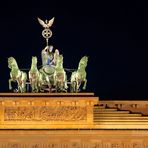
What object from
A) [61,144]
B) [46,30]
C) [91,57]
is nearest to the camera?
[61,144]

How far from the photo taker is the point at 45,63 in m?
15.4

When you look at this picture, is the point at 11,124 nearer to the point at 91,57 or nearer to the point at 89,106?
the point at 89,106

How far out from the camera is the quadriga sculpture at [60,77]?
15.0 metres

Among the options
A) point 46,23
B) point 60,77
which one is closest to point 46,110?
point 60,77

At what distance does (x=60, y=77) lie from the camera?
15.0 meters

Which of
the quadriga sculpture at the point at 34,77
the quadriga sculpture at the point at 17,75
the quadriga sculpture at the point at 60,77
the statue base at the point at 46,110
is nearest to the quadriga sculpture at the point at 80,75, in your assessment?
the quadriga sculpture at the point at 60,77

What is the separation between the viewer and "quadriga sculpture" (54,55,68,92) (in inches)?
590

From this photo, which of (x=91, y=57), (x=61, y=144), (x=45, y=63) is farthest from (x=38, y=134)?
(x=91, y=57)

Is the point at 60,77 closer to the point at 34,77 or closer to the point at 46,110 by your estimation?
the point at 34,77

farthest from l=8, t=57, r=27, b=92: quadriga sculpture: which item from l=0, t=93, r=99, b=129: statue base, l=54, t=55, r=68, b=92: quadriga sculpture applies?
l=54, t=55, r=68, b=92: quadriga sculpture

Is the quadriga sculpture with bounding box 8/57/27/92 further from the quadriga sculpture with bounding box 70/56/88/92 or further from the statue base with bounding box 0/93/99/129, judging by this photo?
the quadriga sculpture with bounding box 70/56/88/92

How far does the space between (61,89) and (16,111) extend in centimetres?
103

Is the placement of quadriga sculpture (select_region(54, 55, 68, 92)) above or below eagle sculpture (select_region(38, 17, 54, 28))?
below

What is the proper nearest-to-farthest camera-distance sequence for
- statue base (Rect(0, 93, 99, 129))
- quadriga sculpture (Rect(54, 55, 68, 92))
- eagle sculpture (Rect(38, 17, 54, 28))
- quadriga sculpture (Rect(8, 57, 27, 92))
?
statue base (Rect(0, 93, 99, 129)) < quadriga sculpture (Rect(54, 55, 68, 92)) < quadriga sculpture (Rect(8, 57, 27, 92)) < eagle sculpture (Rect(38, 17, 54, 28))
